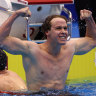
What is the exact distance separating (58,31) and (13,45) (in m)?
0.40

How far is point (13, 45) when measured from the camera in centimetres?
231

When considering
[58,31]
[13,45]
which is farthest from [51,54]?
[13,45]

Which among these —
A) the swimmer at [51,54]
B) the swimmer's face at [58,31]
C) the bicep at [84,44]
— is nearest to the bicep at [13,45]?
the swimmer at [51,54]

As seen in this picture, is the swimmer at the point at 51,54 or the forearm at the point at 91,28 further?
the forearm at the point at 91,28

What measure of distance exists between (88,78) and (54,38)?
208cm

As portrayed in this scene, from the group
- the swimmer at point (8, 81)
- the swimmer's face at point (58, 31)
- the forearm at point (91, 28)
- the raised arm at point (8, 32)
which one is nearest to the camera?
the raised arm at point (8, 32)

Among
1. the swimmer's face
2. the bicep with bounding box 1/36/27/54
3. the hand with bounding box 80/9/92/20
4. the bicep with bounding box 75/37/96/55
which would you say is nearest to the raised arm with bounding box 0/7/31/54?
the bicep with bounding box 1/36/27/54

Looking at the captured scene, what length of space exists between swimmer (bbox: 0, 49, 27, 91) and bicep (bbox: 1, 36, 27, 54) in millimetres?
566

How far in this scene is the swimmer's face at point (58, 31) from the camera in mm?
2418

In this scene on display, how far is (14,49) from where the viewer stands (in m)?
2.32

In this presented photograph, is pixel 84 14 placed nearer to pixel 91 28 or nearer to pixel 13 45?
pixel 91 28

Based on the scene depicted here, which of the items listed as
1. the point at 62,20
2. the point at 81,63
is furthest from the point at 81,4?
the point at 62,20

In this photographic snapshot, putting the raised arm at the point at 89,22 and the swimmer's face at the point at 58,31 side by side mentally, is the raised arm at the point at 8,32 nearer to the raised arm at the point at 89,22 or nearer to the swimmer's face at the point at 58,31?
the swimmer's face at the point at 58,31

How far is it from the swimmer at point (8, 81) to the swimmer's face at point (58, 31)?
2.09 ft
